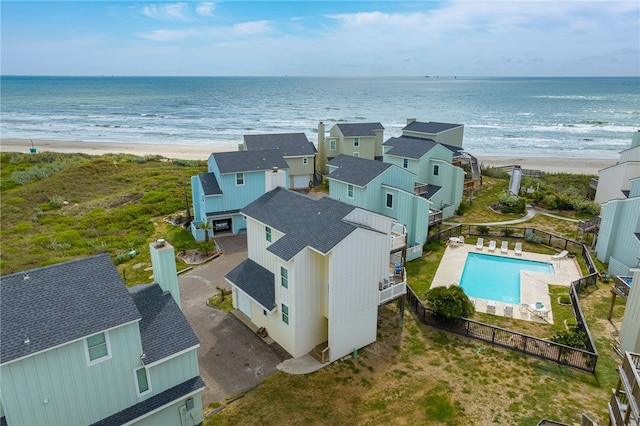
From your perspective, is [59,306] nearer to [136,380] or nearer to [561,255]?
[136,380]

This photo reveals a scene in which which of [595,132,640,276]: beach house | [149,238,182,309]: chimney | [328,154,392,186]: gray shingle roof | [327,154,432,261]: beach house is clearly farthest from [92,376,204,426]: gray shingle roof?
[595,132,640,276]: beach house

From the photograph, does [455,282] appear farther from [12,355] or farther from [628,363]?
[12,355]

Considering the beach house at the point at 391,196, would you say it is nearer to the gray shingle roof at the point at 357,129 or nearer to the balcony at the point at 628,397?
the balcony at the point at 628,397

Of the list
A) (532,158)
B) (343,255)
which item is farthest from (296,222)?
(532,158)

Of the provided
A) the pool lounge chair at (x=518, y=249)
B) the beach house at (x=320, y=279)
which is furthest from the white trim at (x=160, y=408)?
the pool lounge chair at (x=518, y=249)

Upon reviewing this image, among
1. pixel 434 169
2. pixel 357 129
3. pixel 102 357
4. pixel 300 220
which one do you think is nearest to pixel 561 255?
pixel 434 169
